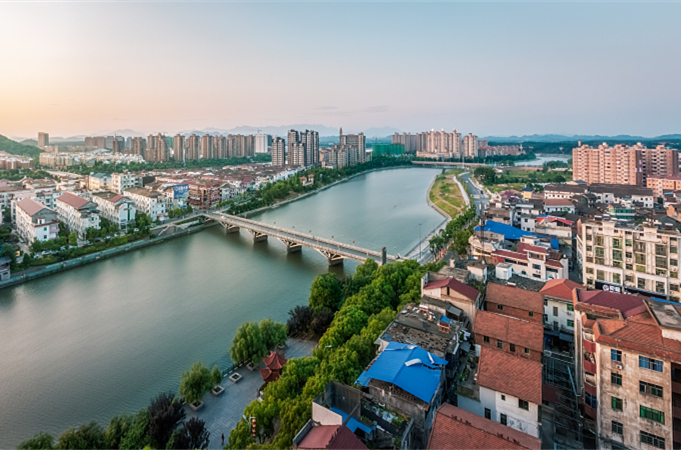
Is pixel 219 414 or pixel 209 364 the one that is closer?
pixel 219 414

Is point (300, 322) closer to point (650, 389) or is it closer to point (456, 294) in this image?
point (456, 294)

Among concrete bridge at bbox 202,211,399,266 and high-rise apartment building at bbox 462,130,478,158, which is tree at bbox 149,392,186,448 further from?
high-rise apartment building at bbox 462,130,478,158

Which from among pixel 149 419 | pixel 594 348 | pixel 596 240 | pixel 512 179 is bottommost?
pixel 149 419

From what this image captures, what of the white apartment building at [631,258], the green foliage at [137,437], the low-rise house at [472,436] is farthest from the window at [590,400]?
the green foliage at [137,437]

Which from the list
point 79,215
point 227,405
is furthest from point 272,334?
point 79,215

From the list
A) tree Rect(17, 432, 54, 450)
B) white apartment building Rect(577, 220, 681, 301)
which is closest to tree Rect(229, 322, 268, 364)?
tree Rect(17, 432, 54, 450)

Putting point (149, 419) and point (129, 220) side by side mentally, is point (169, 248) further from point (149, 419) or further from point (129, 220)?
point (149, 419)

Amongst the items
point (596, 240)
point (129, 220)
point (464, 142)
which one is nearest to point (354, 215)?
point (129, 220)
